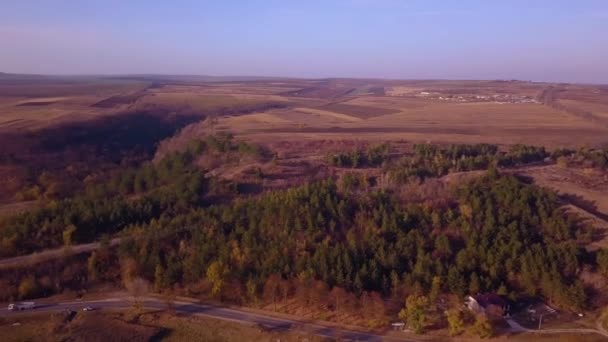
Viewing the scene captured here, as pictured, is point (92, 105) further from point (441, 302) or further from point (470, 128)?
point (441, 302)

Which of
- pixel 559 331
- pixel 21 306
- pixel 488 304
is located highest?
pixel 488 304

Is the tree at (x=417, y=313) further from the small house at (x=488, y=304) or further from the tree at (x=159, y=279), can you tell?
the tree at (x=159, y=279)

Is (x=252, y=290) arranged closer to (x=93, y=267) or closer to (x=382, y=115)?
(x=93, y=267)

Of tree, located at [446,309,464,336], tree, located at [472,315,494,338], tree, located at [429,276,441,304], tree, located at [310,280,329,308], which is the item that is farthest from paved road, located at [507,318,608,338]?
tree, located at [310,280,329,308]

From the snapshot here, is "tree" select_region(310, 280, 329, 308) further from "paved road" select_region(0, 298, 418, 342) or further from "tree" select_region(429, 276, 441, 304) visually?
"tree" select_region(429, 276, 441, 304)

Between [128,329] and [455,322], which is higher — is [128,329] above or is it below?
below

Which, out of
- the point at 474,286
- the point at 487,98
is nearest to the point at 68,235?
the point at 474,286

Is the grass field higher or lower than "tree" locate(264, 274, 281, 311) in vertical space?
lower
